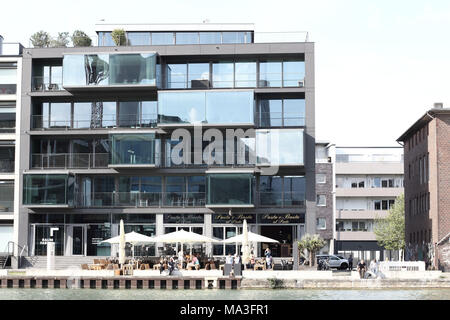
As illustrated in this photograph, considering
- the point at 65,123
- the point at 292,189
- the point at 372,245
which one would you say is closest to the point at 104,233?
the point at 65,123

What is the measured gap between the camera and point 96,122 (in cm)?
6228

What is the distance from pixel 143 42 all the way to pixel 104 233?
566 inches

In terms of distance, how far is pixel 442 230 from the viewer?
58.5 meters

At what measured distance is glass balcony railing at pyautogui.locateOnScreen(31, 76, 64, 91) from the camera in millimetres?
62406

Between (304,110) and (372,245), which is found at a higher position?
(304,110)

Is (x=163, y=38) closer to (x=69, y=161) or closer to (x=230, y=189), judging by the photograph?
(x=69, y=161)

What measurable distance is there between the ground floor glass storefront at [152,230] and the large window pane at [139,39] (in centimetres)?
1280

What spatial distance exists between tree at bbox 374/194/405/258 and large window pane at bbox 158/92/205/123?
134 ft

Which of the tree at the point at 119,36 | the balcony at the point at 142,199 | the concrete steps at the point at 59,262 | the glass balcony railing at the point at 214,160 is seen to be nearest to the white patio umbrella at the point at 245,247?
the glass balcony railing at the point at 214,160

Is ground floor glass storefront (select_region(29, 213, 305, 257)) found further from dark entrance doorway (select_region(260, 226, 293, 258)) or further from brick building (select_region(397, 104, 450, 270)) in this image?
brick building (select_region(397, 104, 450, 270))

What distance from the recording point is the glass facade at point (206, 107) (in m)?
59.3

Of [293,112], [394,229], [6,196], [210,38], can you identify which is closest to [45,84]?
[6,196]

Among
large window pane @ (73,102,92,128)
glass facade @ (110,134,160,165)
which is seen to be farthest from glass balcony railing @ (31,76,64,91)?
glass facade @ (110,134,160,165)
